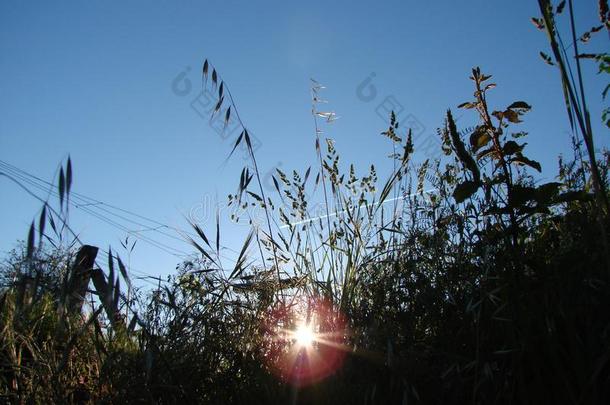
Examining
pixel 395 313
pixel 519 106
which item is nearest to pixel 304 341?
pixel 395 313

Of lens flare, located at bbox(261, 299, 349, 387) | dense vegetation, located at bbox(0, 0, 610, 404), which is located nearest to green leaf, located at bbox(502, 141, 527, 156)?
dense vegetation, located at bbox(0, 0, 610, 404)

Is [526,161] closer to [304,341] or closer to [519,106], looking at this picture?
[519,106]

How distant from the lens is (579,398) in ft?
3.10

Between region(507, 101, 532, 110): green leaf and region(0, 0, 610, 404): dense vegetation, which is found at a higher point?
region(507, 101, 532, 110): green leaf

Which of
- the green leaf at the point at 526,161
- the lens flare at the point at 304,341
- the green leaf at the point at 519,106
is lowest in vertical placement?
the lens flare at the point at 304,341

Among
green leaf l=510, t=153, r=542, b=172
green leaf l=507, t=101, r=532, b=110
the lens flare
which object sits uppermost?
green leaf l=507, t=101, r=532, b=110

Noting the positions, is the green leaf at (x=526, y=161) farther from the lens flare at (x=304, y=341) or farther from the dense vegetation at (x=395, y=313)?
the lens flare at (x=304, y=341)

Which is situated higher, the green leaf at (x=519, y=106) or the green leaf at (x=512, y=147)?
the green leaf at (x=519, y=106)

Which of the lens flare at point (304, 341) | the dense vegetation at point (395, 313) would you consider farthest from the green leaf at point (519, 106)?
the lens flare at point (304, 341)

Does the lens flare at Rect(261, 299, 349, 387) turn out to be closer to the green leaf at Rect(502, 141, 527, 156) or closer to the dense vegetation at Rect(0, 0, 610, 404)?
the dense vegetation at Rect(0, 0, 610, 404)

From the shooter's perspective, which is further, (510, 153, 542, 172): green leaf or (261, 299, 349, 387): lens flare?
(510, 153, 542, 172): green leaf

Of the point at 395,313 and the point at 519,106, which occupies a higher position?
the point at 519,106

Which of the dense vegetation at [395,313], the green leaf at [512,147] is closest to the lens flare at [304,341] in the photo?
the dense vegetation at [395,313]

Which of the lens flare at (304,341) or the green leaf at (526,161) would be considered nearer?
the lens flare at (304,341)
